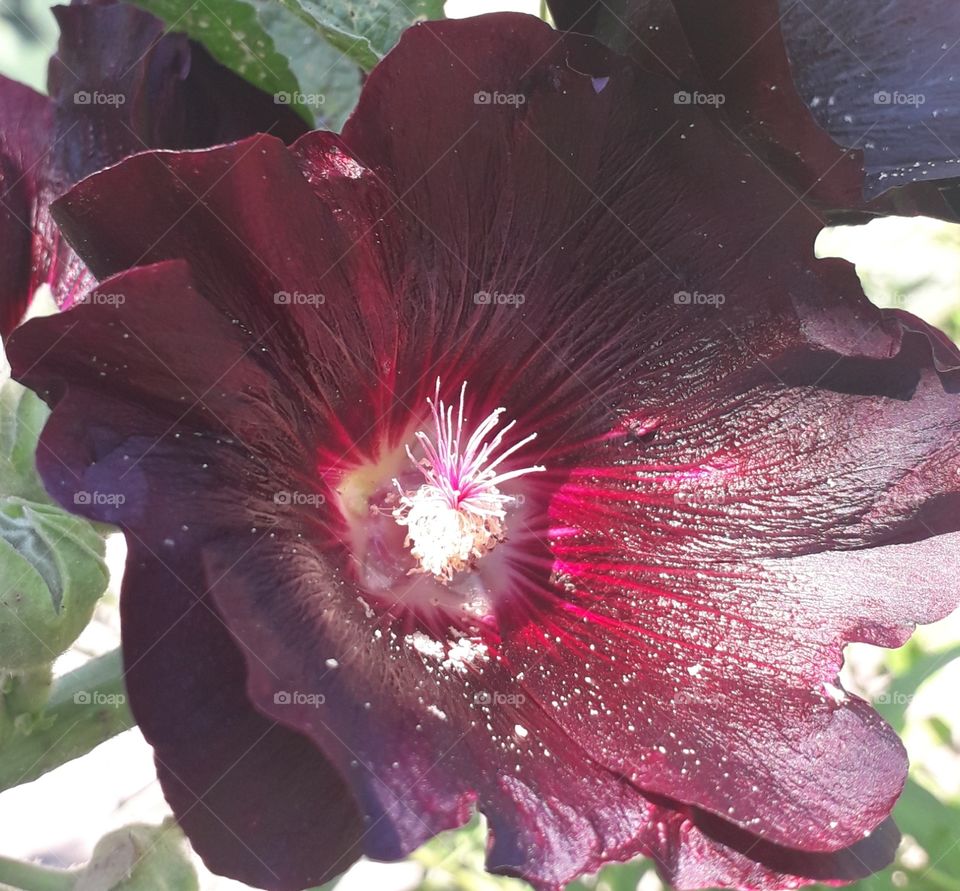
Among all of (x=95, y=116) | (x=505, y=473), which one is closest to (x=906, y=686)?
(x=505, y=473)

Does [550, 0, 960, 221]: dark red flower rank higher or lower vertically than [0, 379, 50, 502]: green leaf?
higher

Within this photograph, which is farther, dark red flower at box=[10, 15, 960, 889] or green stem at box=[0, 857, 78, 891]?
green stem at box=[0, 857, 78, 891]

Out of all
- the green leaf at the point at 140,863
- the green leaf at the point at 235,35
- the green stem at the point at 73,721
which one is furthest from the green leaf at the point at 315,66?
the green leaf at the point at 140,863

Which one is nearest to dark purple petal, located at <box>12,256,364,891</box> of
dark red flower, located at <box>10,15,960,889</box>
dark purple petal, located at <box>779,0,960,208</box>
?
dark red flower, located at <box>10,15,960,889</box>

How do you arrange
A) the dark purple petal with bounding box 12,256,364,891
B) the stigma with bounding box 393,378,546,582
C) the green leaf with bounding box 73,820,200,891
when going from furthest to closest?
1. the stigma with bounding box 393,378,546,582
2. the green leaf with bounding box 73,820,200,891
3. the dark purple petal with bounding box 12,256,364,891

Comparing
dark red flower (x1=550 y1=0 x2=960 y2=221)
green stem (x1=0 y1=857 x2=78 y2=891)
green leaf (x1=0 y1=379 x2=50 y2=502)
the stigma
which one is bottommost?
green stem (x1=0 y1=857 x2=78 y2=891)

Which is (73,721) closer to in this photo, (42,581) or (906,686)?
(42,581)

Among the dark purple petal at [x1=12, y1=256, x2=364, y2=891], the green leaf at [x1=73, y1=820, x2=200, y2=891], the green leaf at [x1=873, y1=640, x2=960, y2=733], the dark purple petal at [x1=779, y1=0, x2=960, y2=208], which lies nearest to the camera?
the dark purple petal at [x1=12, y1=256, x2=364, y2=891]

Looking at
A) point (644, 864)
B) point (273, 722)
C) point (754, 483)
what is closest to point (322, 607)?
point (273, 722)

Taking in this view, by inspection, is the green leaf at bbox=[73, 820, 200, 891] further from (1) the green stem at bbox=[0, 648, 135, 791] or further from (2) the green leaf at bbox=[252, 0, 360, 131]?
(2) the green leaf at bbox=[252, 0, 360, 131]
